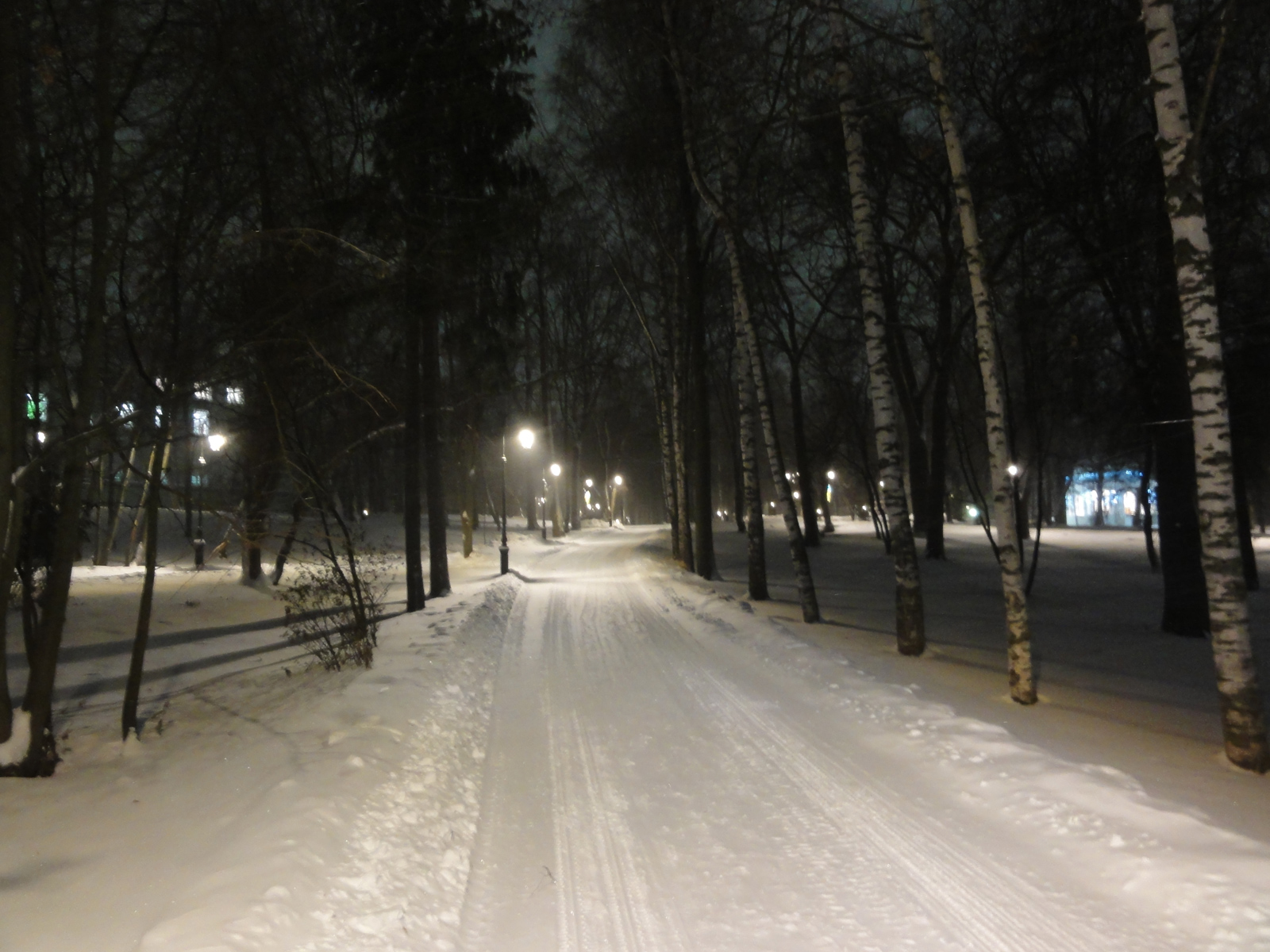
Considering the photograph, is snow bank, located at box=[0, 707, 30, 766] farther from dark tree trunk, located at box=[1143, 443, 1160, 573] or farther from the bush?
dark tree trunk, located at box=[1143, 443, 1160, 573]

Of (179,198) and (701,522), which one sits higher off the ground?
(179,198)

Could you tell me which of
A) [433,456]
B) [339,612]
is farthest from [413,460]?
[339,612]

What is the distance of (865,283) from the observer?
1139 cm

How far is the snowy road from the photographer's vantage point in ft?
13.9

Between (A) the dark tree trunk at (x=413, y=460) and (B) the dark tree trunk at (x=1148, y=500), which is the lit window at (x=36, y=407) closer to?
(A) the dark tree trunk at (x=413, y=460)

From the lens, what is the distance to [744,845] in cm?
524

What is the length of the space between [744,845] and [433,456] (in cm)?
1497

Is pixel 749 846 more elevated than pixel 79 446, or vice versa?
pixel 79 446

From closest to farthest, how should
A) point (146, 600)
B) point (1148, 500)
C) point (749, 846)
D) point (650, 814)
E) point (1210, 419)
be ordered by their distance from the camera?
point (749, 846) → point (650, 814) → point (1210, 419) → point (146, 600) → point (1148, 500)

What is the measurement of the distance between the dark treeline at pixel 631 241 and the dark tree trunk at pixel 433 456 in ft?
0.40

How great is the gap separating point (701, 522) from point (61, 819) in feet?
60.1

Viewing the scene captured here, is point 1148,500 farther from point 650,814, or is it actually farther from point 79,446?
point 79,446

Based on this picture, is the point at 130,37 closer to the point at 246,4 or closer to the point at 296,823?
the point at 246,4

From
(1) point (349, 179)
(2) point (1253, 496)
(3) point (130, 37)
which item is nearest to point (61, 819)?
(3) point (130, 37)
